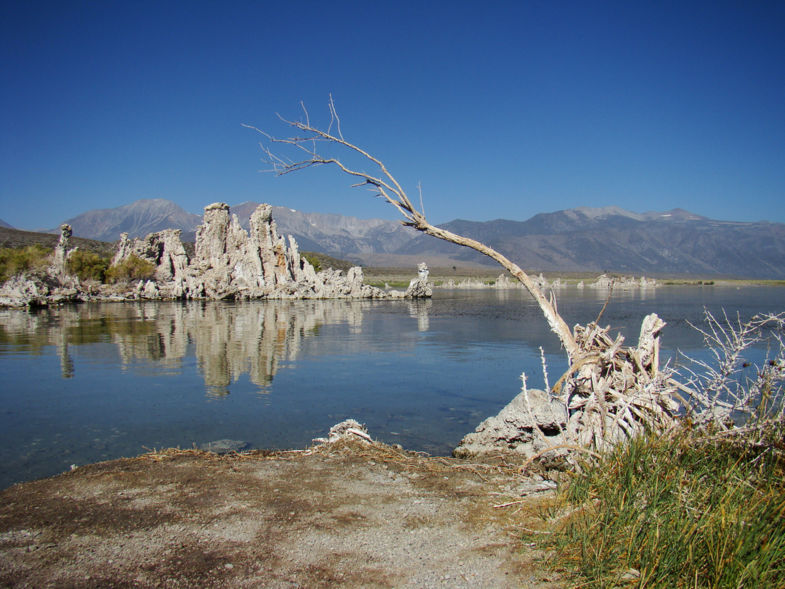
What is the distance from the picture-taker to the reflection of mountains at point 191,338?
1662cm

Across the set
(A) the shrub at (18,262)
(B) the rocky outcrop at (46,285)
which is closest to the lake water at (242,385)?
(B) the rocky outcrop at (46,285)

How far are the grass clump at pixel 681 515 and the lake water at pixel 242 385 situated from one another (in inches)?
173

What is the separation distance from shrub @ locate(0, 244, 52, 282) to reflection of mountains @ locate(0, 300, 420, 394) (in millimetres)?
21662

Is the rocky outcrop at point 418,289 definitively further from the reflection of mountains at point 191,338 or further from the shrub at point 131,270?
the shrub at point 131,270

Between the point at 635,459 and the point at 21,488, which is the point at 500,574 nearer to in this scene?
the point at 635,459

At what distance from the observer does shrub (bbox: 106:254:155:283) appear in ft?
205

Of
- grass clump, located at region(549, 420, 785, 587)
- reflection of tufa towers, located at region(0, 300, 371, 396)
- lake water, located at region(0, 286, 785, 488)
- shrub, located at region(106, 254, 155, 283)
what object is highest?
shrub, located at region(106, 254, 155, 283)

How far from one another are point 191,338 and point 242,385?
11236mm

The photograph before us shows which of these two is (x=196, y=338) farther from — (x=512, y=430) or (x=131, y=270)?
(x=131, y=270)

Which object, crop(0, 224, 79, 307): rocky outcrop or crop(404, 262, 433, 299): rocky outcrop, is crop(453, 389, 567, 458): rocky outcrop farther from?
crop(404, 262, 433, 299): rocky outcrop

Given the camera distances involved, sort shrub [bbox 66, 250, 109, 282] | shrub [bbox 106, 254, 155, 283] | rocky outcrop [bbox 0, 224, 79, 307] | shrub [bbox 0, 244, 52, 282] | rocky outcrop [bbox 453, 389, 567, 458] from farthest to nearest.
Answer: shrub [bbox 106, 254, 155, 283] < shrub [bbox 66, 250, 109, 282] < shrub [bbox 0, 244, 52, 282] < rocky outcrop [bbox 0, 224, 79, 307] < rocky outcrop [bbox 453, 389, 567, 458]

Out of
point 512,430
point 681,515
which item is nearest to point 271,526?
point 681,515

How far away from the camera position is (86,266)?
201 feet

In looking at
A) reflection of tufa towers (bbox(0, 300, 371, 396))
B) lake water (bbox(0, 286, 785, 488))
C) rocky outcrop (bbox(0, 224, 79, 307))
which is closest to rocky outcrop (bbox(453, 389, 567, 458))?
lake water (bbox(0, 286, 785, 488))
